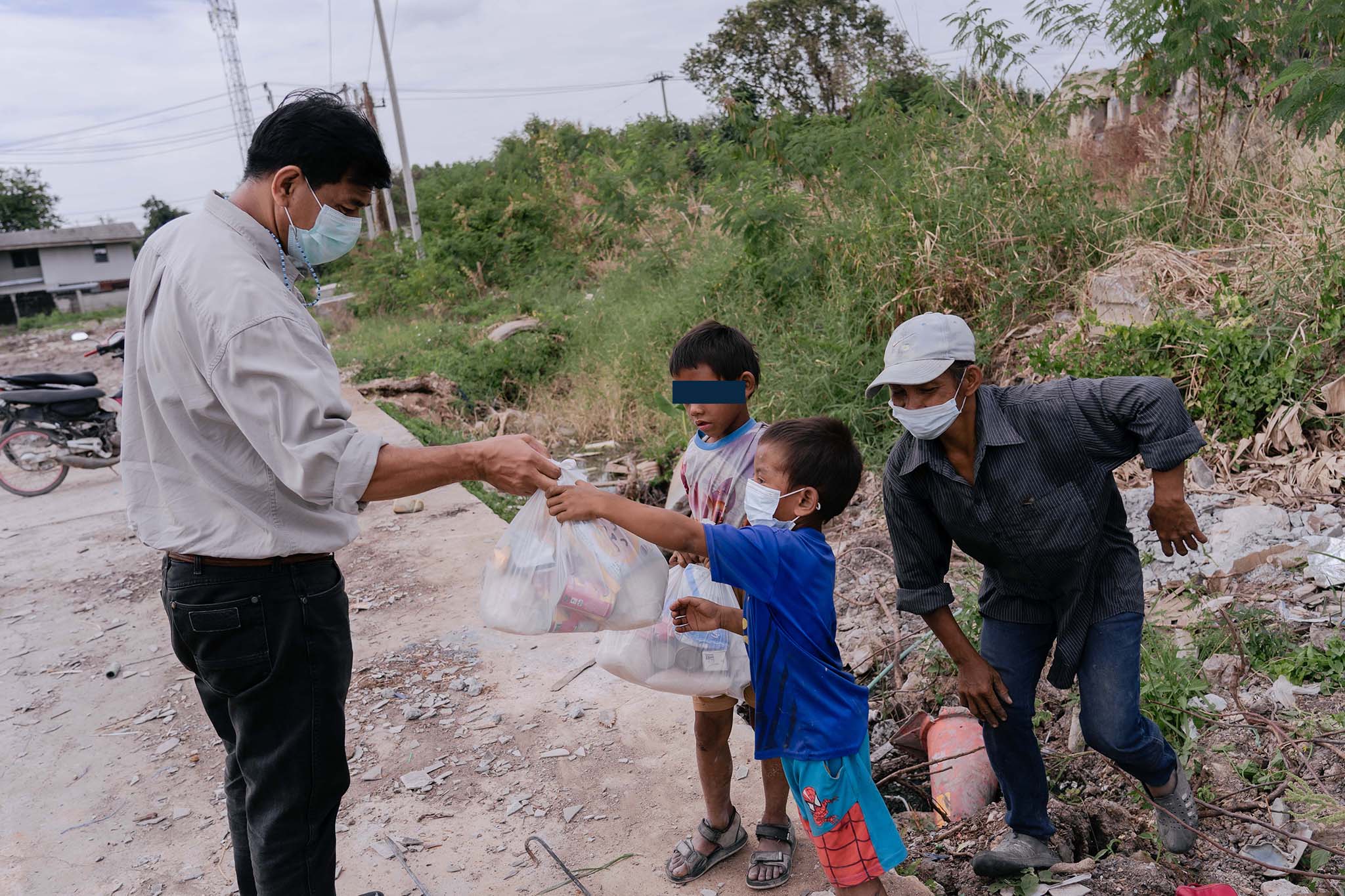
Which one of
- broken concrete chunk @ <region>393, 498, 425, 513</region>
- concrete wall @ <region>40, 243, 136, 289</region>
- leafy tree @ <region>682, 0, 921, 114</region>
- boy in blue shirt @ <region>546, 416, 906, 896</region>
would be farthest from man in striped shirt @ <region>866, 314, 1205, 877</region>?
concrete wall @ <region>40, 243, 136, 289</region>

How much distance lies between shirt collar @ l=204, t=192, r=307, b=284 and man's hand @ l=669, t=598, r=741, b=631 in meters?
1.17

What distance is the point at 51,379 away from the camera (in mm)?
8992

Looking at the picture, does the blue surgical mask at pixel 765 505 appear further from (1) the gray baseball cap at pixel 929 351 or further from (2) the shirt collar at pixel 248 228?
(2) the shirt collar at pixel 248 228

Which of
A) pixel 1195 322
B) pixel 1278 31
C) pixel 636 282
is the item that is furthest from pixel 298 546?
pixel 636 282

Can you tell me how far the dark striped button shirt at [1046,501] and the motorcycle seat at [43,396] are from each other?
8740 millimetres

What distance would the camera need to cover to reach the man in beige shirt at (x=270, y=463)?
1811 mm

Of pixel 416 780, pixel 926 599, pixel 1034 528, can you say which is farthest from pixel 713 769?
pixel 416 780

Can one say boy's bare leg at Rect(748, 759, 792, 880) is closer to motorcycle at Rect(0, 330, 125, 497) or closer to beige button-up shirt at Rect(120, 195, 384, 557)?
beige button-up shirt at Rect(120, 195, 384, 557)

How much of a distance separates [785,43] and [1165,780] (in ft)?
72.0

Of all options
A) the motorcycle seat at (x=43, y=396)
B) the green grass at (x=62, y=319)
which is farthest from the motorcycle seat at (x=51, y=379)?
the green grass at (x=62, y=319)

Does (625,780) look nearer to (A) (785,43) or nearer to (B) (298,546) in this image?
(B) (298,546)

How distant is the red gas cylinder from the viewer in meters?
2.91

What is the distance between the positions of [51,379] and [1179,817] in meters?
10.1

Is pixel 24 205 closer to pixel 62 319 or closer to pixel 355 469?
pixel 62 319
